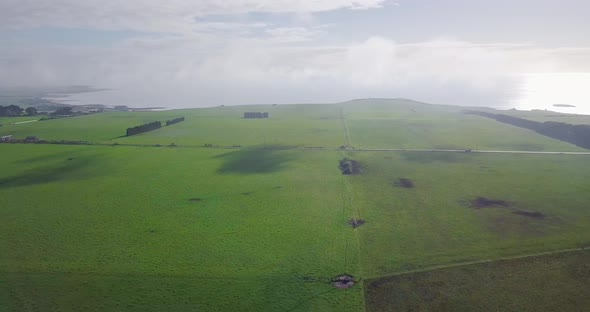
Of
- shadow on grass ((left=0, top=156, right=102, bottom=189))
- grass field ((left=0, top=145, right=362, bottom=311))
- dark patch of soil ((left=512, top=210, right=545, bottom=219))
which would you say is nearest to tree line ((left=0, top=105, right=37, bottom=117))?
grass field ((left=0, top=145, right=362, bottom=311))

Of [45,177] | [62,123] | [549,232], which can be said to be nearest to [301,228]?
[549,232]

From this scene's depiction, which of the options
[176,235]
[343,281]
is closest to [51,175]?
[176,235]

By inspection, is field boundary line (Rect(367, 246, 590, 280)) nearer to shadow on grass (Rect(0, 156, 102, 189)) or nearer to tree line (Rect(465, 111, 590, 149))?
shadow on grass (Rect(0, 156, 102, 189))

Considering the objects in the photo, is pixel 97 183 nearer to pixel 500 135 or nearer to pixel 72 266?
pixel 72 266

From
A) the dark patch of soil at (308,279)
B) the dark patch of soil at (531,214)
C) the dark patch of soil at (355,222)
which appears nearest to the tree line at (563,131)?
the dark patch of soil at (531,214)

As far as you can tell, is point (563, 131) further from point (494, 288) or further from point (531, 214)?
point (494, 288)

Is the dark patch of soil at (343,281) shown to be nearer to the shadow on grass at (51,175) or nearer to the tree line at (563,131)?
the shadow on grass at (51,175)
